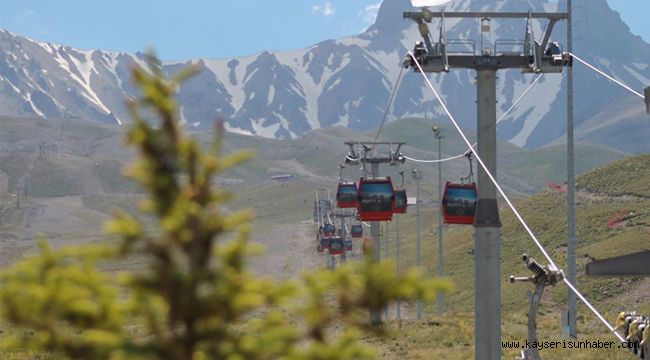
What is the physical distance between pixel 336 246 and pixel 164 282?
179 ft

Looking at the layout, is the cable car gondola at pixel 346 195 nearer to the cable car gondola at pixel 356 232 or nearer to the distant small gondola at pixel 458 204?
the distant small gondola at pixel 458 204

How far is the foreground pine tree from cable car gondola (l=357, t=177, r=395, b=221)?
88.6 feet

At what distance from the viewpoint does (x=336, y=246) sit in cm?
5800

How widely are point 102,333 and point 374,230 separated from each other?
3303 centimetres

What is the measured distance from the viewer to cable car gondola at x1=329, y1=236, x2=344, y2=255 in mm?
57531

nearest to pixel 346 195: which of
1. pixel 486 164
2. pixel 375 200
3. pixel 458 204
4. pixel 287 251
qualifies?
pixel 375 200

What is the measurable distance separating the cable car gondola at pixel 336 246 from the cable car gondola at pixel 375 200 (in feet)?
84.5

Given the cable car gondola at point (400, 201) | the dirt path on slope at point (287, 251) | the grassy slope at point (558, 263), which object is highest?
the cable car gondola at point (400, 201)

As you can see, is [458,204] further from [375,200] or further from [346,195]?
[346,195]

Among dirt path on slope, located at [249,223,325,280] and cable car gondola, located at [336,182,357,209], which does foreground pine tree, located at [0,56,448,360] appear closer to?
cable car gondola, located at [336,182,357,209]

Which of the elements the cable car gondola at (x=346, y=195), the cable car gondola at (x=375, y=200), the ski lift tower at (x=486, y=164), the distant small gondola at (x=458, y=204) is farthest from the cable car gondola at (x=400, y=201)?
the ski lift tower at (x=486, y=164)

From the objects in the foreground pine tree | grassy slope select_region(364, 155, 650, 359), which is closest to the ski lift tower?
grassy slope select_region(364, 155, 650, 359)

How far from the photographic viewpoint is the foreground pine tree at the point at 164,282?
362 cm

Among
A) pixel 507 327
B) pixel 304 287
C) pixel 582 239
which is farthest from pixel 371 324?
pixel 582 239
